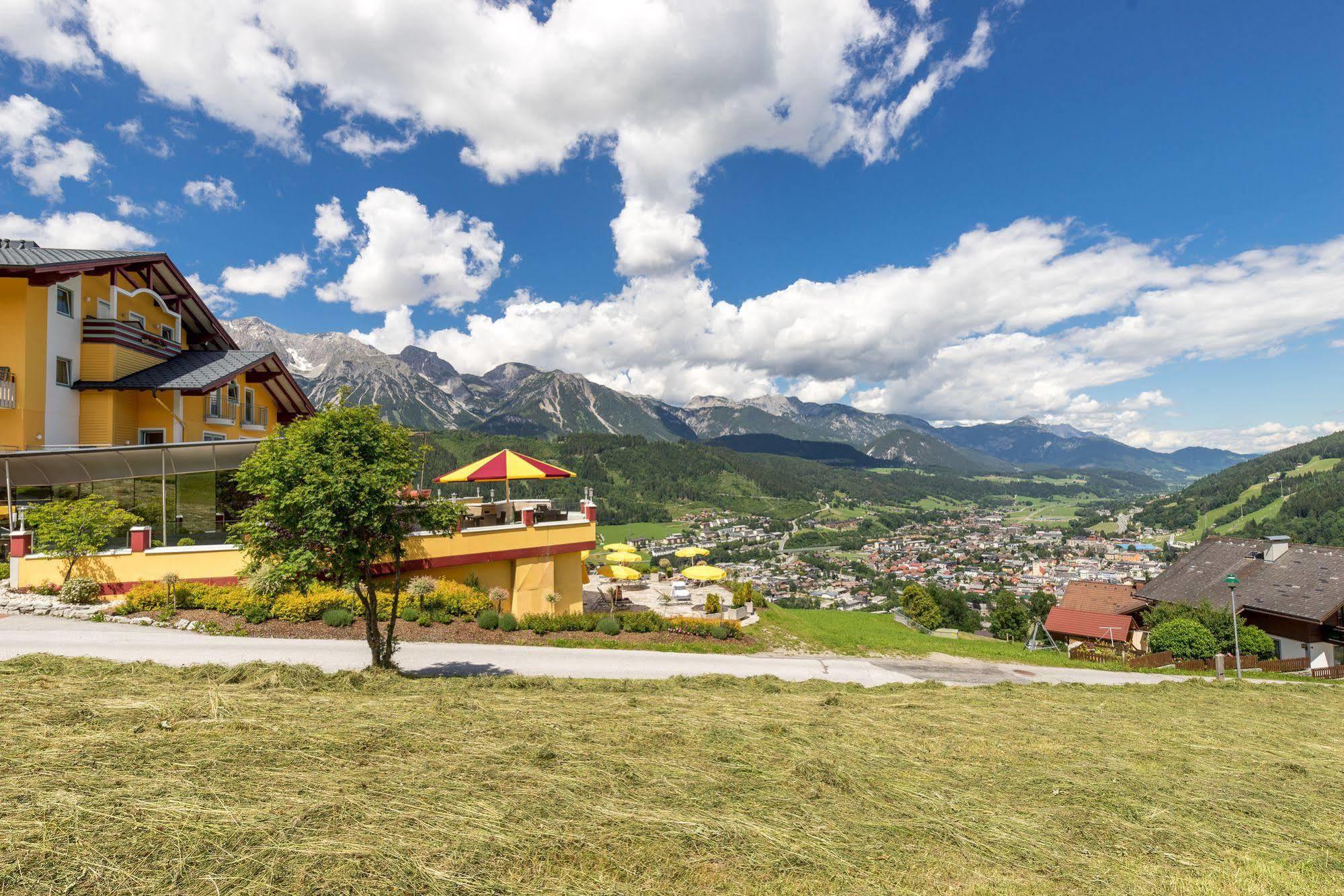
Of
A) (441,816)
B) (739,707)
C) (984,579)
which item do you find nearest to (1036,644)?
(739,707)

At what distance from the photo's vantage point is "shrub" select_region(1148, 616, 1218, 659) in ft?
74.5

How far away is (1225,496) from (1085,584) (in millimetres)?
184326

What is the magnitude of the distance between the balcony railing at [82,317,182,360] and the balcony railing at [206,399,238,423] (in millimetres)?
3060

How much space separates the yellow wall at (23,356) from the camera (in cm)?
1906

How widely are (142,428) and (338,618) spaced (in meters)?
16.6

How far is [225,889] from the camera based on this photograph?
10.2 ft

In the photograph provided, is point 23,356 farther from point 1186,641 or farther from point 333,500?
point 1186,641

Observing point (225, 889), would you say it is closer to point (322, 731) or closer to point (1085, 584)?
point (322, 731)

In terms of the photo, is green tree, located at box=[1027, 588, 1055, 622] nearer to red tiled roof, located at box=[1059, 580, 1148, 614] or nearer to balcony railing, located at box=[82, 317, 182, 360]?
red tiled roof, located at box=[1059, 580, 1148, 614]

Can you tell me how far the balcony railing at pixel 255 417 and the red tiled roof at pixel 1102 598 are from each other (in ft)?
164

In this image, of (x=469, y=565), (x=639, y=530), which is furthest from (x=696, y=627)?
(x=639, y=530)

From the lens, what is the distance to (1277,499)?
13488 cm

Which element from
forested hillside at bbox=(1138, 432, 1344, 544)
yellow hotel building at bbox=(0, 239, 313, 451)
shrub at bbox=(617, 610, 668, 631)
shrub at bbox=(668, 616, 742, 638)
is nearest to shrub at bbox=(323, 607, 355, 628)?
shrub at bbox=(617, 610, 668, 631)

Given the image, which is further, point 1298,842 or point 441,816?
point 1298,842
